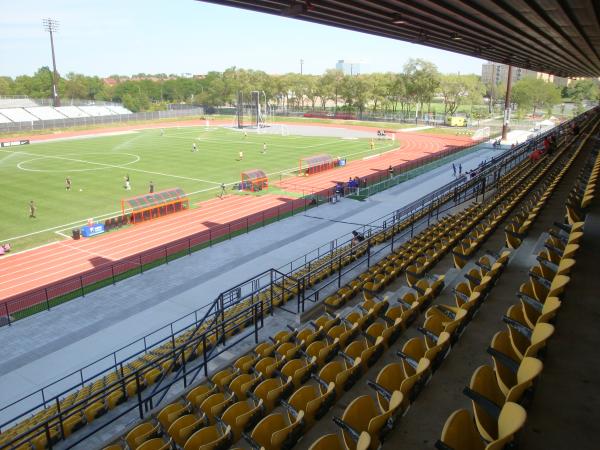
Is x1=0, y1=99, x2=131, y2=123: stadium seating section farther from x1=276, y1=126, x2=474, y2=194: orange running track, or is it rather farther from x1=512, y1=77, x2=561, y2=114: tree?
x1=512, y1=77, x2=561, y2=114: tree

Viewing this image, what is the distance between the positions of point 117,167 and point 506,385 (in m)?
47.8

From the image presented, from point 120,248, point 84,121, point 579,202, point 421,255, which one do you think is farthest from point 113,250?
point 84,121

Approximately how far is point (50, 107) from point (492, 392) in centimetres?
11031

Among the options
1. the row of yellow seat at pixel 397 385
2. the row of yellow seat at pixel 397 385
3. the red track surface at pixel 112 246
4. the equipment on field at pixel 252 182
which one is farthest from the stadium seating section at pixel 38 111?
the row of yellow seat at pixel 397 385

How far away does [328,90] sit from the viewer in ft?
384

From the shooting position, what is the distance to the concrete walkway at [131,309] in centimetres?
1312

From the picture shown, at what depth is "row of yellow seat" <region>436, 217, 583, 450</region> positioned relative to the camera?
11.4 feet

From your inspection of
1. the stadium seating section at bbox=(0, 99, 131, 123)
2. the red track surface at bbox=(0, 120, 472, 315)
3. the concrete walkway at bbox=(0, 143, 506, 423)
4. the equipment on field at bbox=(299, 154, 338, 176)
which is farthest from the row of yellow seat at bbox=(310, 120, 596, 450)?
the stadium seating section at bbox=(0, 99, 131, 123)

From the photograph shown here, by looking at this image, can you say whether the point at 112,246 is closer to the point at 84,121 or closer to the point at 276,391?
the point at 276,391

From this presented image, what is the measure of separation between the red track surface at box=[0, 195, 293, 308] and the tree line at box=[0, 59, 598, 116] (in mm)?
62207

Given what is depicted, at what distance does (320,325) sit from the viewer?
32.7 ft

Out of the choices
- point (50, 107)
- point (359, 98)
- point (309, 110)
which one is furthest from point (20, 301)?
point (309, 110)

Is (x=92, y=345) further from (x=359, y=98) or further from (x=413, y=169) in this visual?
(x=359, y=98)

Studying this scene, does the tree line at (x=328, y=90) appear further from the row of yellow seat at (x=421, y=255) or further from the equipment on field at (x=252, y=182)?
the row of yellow seat at (x=421, y=255)
